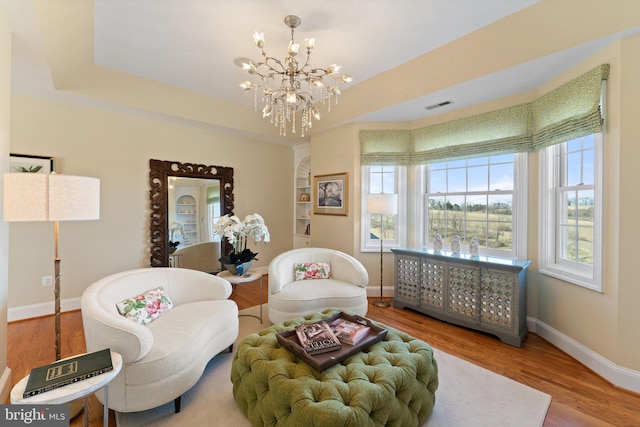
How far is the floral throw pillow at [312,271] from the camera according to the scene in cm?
330

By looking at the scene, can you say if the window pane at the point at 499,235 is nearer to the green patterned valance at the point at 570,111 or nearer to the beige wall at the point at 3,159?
the green patterned valance at the point at 570,111

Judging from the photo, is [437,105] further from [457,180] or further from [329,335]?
[329,335]

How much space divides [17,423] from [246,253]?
205 cm

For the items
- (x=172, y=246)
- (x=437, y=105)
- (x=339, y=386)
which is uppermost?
(x=437, y=105)

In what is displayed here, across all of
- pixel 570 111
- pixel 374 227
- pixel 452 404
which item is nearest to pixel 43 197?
pixel 452 404

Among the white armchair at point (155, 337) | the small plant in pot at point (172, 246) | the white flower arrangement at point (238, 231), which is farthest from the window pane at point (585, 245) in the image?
the small plant in pot at point (172, 246)

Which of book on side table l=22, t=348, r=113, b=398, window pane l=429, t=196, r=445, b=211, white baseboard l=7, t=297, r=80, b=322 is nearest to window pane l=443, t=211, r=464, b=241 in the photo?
window pane l=429, t=196, r=445, b=211

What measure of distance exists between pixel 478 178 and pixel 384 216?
137cm

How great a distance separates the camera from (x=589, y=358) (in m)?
2.28

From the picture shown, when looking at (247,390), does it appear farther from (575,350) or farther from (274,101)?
(575,350)

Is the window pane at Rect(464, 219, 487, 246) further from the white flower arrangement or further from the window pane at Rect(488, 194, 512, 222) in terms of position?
the white flower arrangement

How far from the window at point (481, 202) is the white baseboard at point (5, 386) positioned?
14.3 ft

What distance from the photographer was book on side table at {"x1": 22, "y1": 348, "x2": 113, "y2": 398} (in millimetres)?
1201

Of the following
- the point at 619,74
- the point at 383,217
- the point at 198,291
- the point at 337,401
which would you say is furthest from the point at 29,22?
the point at 619,74
